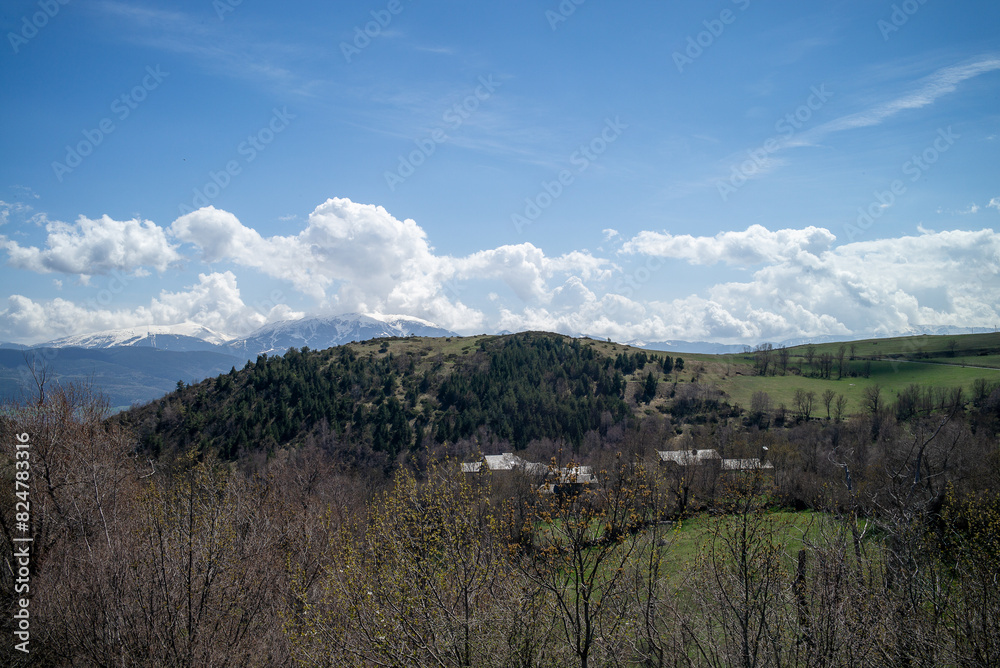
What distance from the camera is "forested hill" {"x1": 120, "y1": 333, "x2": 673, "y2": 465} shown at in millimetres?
107875

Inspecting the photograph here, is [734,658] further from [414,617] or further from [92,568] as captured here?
[92,568]

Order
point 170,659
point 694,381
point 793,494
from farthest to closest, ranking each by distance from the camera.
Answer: point 694,381 → point 793,494 → point 170,659

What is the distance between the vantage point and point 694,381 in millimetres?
153000

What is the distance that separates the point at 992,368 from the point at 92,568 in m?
196

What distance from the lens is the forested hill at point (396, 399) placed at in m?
108

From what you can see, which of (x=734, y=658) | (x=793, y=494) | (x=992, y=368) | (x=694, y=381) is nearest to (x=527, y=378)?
(x=694, y=381)

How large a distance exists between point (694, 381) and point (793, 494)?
99411mm

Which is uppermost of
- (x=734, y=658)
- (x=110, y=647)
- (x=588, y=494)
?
(x=588, y=494)

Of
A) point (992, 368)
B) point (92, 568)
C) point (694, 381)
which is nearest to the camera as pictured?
point (92, 568)

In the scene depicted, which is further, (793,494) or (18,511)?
(793,494)

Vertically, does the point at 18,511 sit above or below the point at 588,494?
below

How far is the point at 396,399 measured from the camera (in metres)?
135

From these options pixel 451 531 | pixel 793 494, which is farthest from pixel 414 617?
pixel 793 494

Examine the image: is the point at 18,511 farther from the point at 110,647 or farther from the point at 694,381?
the point at 694,381
